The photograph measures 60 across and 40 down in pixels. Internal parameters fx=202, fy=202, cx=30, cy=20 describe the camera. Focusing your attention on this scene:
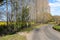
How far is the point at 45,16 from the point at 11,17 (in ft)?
215

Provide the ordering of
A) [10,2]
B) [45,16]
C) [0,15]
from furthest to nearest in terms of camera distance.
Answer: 1. [45,16]
2. [10,2]
3. [0,15]

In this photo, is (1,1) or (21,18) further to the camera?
(21,18)

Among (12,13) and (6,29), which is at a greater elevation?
(12,13)

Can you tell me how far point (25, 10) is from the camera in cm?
5316

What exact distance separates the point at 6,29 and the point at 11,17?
3.53m

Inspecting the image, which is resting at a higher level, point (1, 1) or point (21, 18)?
point (1, 1)

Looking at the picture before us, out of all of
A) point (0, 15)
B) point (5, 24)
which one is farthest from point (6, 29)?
point (0, 15)

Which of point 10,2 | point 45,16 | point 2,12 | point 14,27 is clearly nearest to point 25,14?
point 14,27

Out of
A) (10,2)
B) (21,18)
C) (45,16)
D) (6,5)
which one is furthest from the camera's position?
(45,16)

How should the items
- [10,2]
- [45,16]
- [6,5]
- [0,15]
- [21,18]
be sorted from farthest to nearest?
[45,16]
[21,18]
[10,2]
[6,5]
[0,15]

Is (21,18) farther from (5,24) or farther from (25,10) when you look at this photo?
(5,24)

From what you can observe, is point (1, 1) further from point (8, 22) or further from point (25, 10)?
point (25, 10)

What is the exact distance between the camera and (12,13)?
39.1 meters

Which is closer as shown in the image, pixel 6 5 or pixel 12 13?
pixel 6 5
